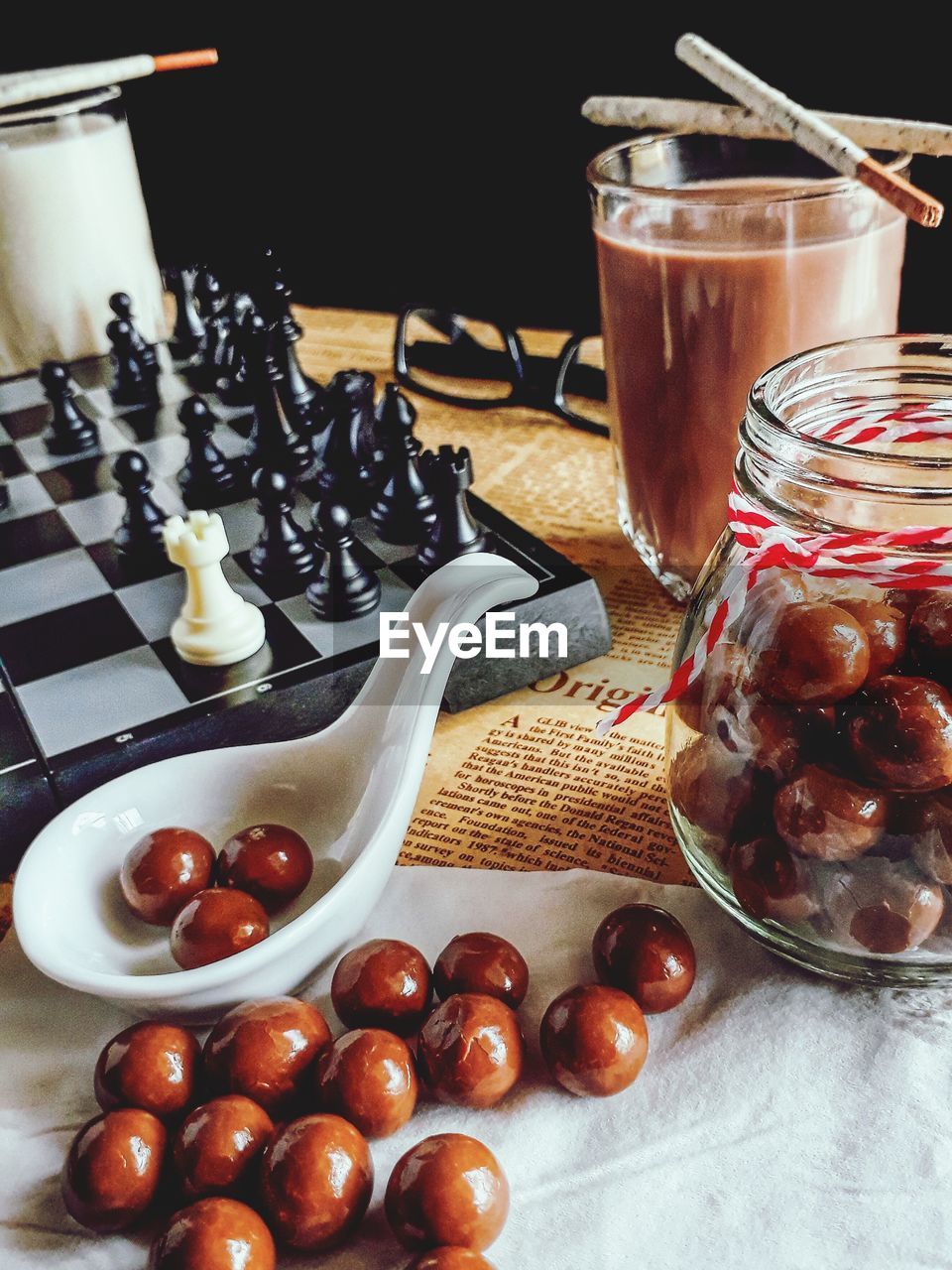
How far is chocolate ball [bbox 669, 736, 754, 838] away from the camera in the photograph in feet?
1.87

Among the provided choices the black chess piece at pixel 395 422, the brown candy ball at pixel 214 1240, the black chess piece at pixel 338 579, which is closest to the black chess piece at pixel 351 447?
the black chess piece at pixel 395 422

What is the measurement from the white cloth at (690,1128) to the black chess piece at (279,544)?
36cm

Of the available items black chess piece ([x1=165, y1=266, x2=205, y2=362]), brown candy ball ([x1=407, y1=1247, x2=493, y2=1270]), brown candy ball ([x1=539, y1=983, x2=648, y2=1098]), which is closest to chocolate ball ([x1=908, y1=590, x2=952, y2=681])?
brown candy ball ([x1=539, y1=983, x2=648, y2=1098])

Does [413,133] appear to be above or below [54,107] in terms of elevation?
below

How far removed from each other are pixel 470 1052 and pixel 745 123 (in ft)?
2.21

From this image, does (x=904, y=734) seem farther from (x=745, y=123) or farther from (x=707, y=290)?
(x=745, y=123)

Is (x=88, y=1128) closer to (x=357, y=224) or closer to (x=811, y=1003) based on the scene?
(x=811, y=1003)

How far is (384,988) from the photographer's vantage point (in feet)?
1.93

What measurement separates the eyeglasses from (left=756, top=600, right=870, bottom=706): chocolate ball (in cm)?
76

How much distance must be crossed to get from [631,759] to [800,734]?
0.26m

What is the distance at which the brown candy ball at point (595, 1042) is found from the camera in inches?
21.8

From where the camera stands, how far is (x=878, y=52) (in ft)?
4.93

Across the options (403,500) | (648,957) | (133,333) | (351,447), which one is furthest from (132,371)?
(648,957)

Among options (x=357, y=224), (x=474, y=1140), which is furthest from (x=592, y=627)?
(x=357, y=224)
